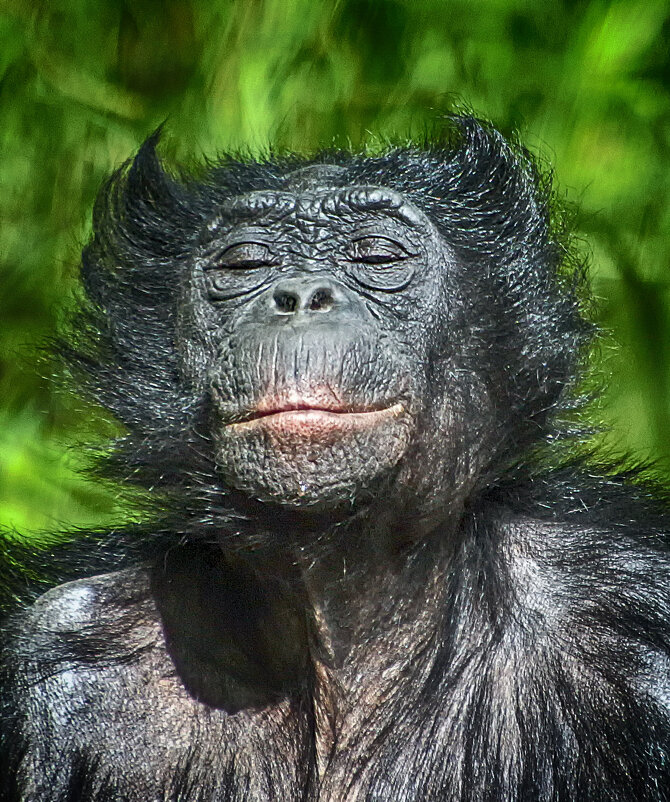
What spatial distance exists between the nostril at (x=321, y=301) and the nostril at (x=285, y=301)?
41 mm

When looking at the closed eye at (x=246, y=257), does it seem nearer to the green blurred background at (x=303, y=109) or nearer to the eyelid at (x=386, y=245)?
the eyelid at (x=386, y=245)

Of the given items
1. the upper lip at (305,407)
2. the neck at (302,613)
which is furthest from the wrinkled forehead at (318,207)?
the neck at (302,613)

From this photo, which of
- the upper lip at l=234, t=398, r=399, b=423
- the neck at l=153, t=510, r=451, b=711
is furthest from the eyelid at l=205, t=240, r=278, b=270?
the neck at l=153, t=510, r=451, b=711

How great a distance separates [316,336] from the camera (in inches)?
114

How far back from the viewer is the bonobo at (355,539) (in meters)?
3.06

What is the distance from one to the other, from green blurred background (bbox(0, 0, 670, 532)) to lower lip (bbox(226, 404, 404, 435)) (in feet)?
9.12

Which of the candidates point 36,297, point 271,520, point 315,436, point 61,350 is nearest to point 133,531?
point 61,350

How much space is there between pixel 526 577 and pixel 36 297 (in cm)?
366

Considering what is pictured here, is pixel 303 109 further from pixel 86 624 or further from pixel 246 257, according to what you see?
pixel 86 624

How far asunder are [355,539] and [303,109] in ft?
11.5

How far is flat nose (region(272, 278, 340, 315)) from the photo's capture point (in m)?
2.99

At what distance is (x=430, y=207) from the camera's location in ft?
12.2

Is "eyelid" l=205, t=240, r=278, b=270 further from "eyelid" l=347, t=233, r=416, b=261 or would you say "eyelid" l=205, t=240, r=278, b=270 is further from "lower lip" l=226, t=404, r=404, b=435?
"lower lip" l=226, t=404, r=404, b=435

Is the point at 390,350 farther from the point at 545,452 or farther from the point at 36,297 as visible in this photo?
the point at 36,297
